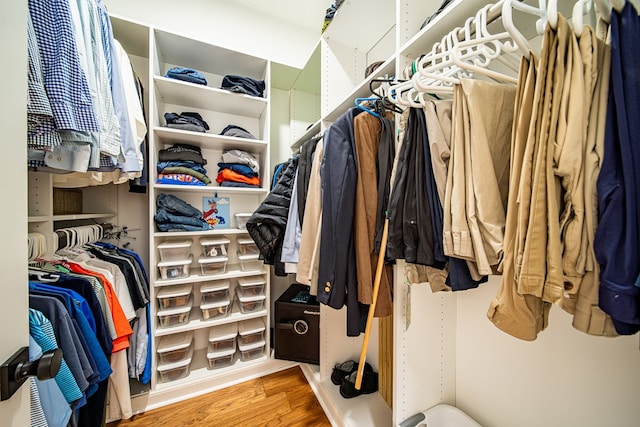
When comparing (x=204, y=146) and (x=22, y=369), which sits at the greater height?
(x=204, y=146)

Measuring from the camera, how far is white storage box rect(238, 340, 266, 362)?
1.70 metres

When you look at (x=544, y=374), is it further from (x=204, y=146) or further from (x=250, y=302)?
(x=204, y=146)

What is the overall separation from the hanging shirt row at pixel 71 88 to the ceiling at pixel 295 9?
140 centimetres

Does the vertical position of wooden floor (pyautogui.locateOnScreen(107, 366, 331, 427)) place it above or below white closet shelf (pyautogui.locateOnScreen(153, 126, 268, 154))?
below

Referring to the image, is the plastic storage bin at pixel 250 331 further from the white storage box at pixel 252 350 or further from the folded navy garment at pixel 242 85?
the folded navy garment at pixel 242 85

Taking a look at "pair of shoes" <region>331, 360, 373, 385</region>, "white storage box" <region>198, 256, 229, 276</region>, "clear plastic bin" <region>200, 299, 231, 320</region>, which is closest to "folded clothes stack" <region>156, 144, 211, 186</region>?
"white storage box" <region>198, 256, 229, 276</region>

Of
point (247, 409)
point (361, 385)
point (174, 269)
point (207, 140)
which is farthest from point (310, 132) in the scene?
point (247, 409)

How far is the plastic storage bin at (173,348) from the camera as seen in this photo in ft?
4.98

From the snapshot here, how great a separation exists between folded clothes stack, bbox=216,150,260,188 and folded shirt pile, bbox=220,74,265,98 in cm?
44

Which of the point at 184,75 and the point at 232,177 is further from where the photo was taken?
the point at 232,177

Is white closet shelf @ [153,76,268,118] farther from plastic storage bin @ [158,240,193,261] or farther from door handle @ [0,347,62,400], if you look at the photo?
door handle @ [0,347,62,400]

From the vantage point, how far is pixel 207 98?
5.54ft

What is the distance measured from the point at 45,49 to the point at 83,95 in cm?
13

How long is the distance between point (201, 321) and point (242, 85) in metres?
1.74
